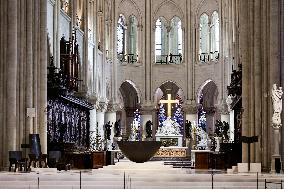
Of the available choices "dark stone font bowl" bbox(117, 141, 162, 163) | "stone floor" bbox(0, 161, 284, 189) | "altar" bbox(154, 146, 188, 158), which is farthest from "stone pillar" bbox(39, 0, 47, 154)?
"altar" bbox(154, 146, 188, 158)

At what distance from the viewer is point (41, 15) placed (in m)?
31.3

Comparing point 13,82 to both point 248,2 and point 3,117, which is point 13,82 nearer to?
point 3,117

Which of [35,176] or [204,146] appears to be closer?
[35,176]

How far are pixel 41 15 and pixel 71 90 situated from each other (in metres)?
6.87

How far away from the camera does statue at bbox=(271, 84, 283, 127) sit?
23.3 metres

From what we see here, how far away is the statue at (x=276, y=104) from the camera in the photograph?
23328 mm

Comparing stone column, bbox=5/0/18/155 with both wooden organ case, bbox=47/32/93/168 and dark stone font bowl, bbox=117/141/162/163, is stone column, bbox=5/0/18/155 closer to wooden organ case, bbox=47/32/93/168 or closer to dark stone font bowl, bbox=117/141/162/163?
wooden organ case, bbox=47/32/93/168

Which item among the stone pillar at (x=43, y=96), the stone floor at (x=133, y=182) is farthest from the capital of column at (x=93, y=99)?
the stone floor at (x=133, y=182)

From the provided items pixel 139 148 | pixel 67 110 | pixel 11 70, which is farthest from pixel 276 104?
pixel 67 110

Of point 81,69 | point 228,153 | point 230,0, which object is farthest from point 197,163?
point 230,0

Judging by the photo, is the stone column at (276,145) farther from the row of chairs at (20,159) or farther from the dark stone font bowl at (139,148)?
the row of chairs at (20,159)

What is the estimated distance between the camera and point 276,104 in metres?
23.5

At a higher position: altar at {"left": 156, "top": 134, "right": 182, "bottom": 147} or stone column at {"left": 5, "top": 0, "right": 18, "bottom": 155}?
stone column at {"left": 5, "top": 0, "right": 18, "bottom": 155}

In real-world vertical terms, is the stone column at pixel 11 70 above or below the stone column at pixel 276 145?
above
